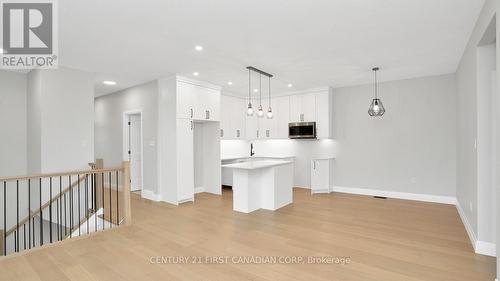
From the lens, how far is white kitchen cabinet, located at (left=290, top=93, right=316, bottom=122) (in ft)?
22.9

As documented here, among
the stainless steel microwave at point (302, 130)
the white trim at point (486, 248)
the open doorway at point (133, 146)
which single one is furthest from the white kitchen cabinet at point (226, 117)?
the white trim at point (486, 248)

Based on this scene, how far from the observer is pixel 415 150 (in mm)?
5820

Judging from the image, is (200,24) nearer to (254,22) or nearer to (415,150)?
(254,22)

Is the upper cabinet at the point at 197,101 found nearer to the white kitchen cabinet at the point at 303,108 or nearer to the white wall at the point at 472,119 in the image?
the white kitchen cabinet at the point at 303,108

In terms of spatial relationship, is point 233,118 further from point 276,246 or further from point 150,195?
point 276,246

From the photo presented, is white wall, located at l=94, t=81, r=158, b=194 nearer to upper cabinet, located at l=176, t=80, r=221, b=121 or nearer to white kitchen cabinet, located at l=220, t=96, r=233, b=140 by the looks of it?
upper cabinet, located at l=176, t=80, r=221, b=121

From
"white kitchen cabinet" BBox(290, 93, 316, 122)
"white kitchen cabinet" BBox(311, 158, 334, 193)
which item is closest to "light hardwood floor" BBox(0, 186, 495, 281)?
"white kitchen cabinet" BBox(311, 158, 334, 193)

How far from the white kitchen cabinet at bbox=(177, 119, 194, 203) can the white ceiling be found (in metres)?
1.19

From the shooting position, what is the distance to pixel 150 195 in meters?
6.15

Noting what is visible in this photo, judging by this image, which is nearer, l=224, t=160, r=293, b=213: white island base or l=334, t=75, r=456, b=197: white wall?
l=224, t=160, r=293, b=213: white island base

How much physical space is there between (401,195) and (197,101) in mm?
5276

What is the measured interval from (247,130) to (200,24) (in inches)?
199

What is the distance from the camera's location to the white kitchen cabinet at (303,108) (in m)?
6.96

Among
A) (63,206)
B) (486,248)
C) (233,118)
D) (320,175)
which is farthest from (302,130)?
(63,206)
